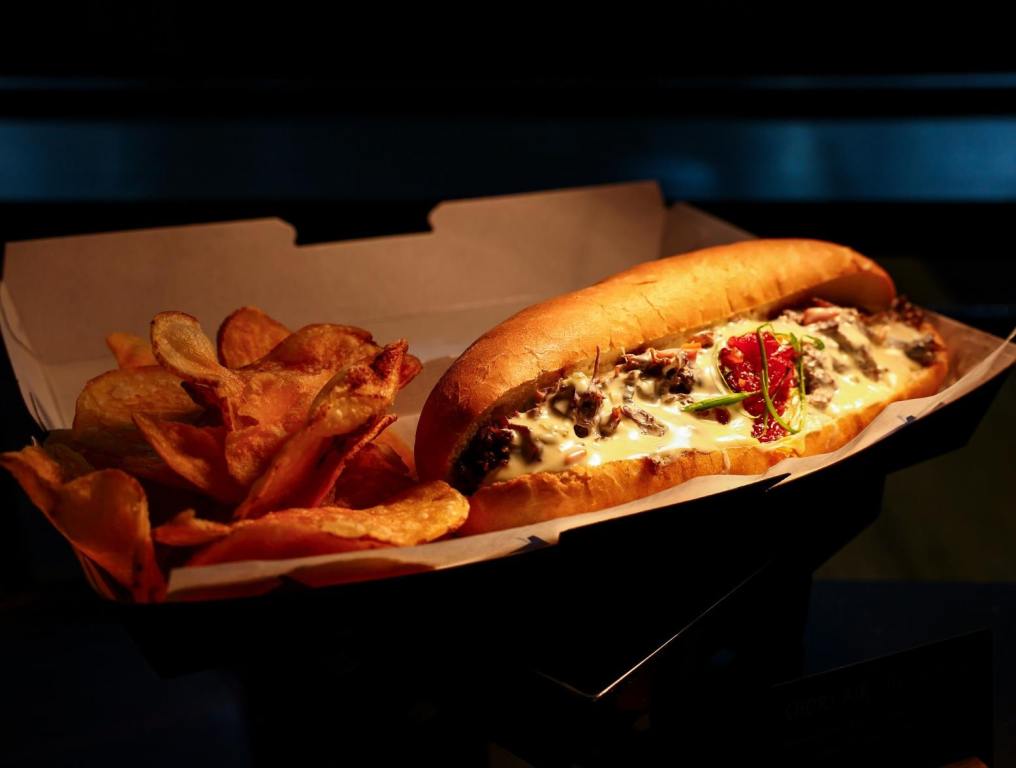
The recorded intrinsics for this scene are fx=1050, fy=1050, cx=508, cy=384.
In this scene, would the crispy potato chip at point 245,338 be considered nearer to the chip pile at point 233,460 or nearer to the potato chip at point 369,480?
the chip pile at point 233,460

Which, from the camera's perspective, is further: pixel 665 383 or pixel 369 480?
pixel 665 383

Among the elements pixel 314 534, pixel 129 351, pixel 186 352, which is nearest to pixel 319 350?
pixel 186 352

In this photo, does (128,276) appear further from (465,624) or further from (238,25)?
(238,25)

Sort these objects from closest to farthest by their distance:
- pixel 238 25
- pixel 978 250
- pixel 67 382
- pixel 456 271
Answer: pixel 67 382, pixel 456 271, pixel 978 250, pixel 238 25

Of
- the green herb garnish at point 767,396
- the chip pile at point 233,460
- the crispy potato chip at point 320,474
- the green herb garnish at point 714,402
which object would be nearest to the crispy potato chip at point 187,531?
the chip pile at point 233,460

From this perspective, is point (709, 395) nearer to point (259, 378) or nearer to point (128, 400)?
point (259, 378)

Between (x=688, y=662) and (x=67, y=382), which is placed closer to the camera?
(x=688, y=662)

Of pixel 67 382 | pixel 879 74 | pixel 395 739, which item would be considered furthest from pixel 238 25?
pixel 395 739

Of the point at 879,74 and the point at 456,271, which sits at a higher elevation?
the point at 879,74
